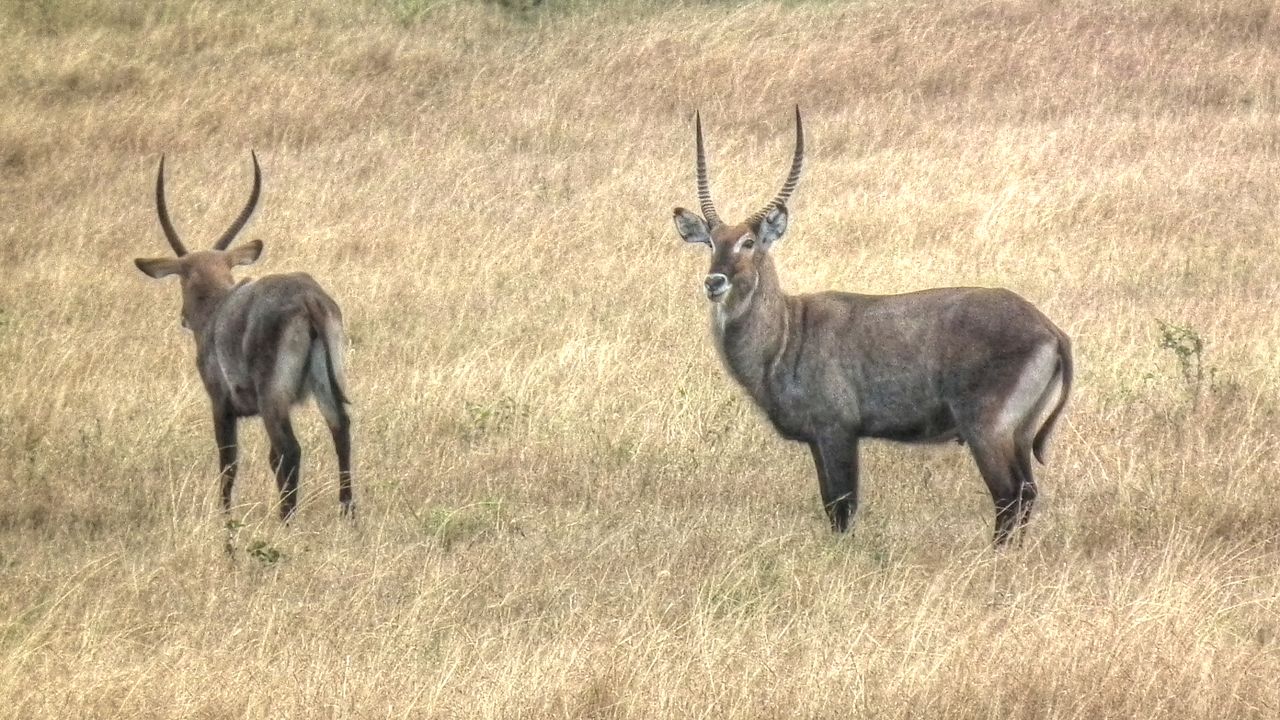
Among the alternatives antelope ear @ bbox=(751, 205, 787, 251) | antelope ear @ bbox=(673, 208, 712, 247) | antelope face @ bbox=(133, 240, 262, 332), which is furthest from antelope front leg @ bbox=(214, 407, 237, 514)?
antelope ear @ bbox=(751, 205, 787, 251)

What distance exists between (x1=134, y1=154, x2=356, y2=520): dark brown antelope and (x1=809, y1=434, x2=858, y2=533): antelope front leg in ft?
6.33

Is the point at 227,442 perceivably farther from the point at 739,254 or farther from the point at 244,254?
the point at 739,254

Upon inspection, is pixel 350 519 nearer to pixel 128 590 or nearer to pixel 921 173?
pixel 128 590

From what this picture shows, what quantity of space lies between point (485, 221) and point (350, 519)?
6.68 m

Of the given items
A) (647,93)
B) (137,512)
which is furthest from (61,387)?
(647,93)

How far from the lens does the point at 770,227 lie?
23.2ft

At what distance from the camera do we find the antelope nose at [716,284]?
6.71 meters

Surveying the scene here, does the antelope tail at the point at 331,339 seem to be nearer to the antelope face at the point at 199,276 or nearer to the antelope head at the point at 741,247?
the antelope face at the point at 199,276

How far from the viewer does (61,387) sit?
9219 millimetres

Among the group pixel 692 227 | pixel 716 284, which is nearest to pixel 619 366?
pixel 692 227

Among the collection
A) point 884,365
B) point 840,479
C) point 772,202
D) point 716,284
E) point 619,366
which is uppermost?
point 772,202

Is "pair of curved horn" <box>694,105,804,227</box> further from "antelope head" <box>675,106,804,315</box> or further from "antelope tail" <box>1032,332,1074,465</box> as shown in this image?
"antelope tail" <box>1032,332,1074,465</box>

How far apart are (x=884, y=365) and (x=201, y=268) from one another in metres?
3.18

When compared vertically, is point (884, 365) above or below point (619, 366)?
above
